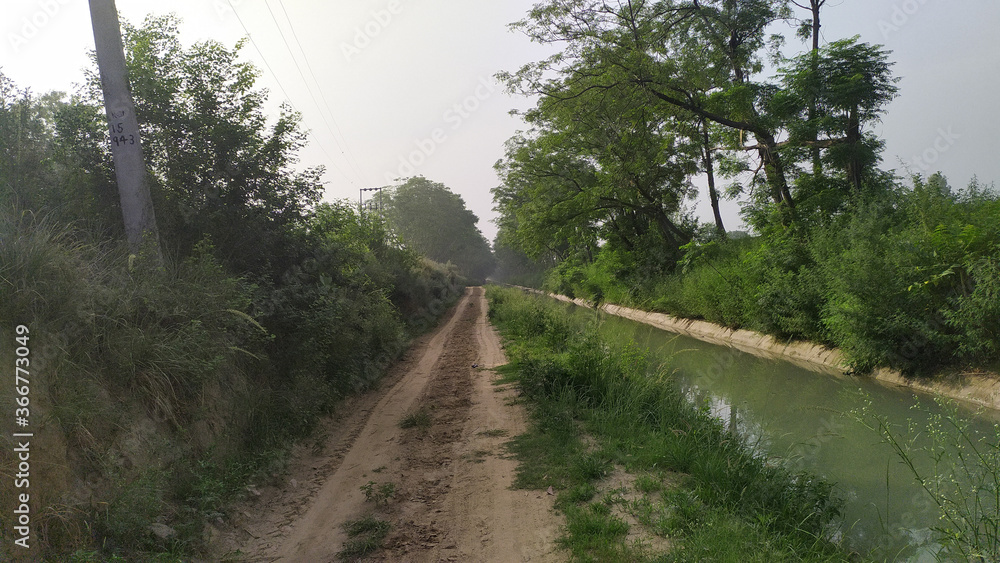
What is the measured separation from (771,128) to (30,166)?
19.3 metres

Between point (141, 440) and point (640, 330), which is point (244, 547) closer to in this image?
point (141, 440)

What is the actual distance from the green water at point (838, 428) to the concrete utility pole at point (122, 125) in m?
8.25

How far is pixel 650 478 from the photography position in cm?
610

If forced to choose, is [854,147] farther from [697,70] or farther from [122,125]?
[122,125]

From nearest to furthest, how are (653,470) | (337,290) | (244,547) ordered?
1. (244,547)
2. (653,470)
3. (337,290)

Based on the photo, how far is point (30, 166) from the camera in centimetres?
746

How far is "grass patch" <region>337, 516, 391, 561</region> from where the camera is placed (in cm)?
494

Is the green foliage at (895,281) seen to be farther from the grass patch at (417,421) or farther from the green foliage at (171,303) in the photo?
the green foliage at (171,303)

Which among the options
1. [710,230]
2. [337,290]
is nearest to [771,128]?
[710,230]

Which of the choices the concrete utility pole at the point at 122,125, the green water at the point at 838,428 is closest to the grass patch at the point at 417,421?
the green water at the point at 838,428

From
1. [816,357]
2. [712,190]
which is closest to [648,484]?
[816,357]

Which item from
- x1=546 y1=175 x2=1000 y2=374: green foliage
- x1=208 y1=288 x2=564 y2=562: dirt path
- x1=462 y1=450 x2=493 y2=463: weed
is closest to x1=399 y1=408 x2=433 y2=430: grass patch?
x1=208 y1=288 x2=564 y2=562: dirt path

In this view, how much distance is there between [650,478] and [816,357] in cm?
1022

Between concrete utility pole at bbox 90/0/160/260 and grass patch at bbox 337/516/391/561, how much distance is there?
4.73 m
